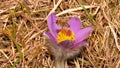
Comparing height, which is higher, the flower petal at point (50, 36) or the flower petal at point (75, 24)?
the flower petal at point (75, 24)

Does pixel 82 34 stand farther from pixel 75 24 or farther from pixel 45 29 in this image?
pixel 45 29

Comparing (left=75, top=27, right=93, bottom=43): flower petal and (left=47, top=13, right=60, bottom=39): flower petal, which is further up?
(left=47, top=13, right=60, bottom=39): flower petal

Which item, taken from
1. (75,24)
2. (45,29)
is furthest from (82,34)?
(45,29)
